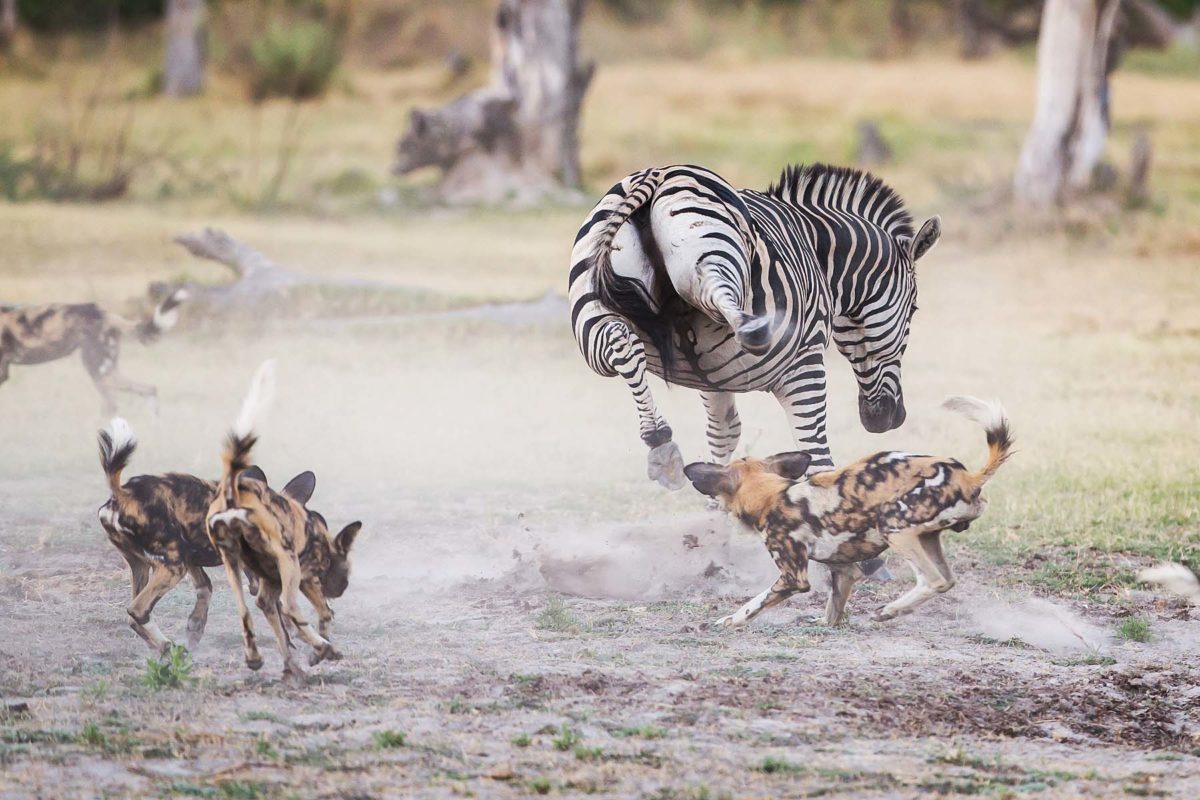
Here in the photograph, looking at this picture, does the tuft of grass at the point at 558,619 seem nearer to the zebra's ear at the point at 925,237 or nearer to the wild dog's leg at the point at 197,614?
the wild dog's leg at the point at 197,614

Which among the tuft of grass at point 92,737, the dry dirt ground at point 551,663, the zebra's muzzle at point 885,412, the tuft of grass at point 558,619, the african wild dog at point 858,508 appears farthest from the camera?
the zebra's muzzle at point 885,412

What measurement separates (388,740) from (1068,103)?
13062mm

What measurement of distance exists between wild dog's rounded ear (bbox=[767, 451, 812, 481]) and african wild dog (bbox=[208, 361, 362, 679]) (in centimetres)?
173

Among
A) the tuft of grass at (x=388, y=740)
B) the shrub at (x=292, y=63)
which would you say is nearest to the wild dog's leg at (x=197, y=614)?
the tuft of grass at (x=388, y=740)

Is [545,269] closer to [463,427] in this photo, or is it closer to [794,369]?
[463,427]

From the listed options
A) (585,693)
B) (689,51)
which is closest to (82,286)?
(585,693)

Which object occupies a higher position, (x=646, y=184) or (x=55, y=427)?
(x=646, y=184)

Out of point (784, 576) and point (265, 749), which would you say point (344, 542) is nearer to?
point (265, 749)

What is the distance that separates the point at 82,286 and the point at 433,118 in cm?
568

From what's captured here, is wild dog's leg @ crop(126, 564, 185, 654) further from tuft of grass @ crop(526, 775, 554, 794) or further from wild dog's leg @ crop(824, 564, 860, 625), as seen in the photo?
wild dog's leg @ crop(824, 564, 860, 625)

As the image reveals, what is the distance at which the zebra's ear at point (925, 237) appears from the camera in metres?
7.26

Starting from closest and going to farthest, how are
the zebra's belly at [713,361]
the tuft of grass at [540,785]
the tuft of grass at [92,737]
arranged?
the tuft of grass at [540,785], the tuft of grass at [92,737], the zebra's belly at [713,361]

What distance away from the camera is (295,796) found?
4320mm

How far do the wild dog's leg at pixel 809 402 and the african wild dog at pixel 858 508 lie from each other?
0.66 metres
